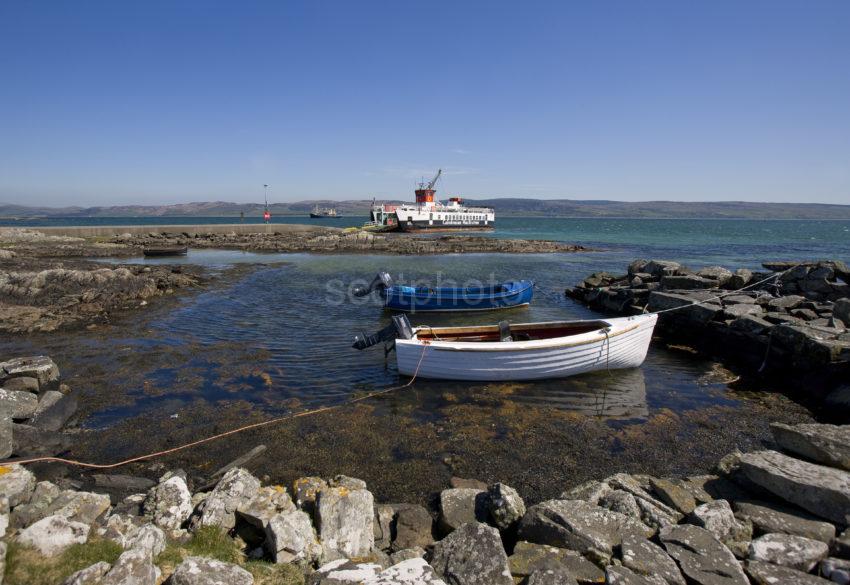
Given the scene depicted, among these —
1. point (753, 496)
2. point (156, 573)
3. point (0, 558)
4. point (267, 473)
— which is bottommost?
point (267, 473)

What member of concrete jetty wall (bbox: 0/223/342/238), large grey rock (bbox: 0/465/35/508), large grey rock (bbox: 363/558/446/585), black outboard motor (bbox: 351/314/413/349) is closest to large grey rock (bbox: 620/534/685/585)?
large grey rock (bbox: 363/558/446/585)

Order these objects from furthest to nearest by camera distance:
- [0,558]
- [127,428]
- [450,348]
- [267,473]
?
[450,348], [127,428], [267,473], [0,558]

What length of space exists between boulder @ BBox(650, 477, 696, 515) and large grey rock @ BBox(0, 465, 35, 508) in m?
7.67

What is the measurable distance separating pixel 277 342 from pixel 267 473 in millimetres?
7628

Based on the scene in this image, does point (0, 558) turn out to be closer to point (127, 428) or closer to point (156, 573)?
point (156, 573)

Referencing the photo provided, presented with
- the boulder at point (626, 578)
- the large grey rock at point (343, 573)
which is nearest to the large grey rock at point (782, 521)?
the boulder at point (626, 578)

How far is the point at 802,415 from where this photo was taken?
9188 millimetres

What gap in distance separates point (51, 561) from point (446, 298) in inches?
620

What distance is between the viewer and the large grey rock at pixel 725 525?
465cm

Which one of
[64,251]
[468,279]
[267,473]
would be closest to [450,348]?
[267,473]

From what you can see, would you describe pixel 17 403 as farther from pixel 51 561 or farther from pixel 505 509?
pixel 505 509

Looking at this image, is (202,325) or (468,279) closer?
(202,325)

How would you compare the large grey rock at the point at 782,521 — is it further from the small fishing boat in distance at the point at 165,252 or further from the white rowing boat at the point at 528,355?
the small fishing boat in distance at the point at 165,252

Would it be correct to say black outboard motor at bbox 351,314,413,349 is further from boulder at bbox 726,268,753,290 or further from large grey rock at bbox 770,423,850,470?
boulder at bbox 726,268,753,290
